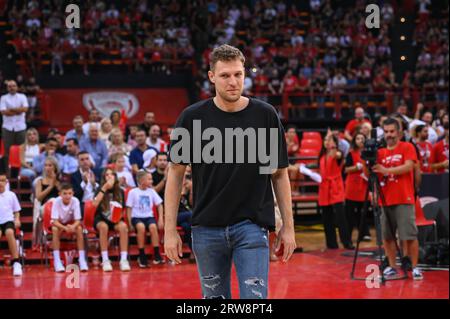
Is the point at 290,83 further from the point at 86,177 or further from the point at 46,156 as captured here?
the point at 86,177

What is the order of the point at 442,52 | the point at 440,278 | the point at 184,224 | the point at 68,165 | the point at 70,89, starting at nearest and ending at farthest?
the point at 440,278 → the point at 184,224 → the point at 68,165 → the point at 70,89 → the point at 442,52

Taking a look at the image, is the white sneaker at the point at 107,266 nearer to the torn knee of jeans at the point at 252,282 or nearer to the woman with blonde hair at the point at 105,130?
the woman with blonde hair at the point at 105,130

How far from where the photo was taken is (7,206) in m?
8.86

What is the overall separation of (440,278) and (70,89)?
37.2 ft

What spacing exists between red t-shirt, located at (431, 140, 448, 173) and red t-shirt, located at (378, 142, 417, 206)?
369 cm

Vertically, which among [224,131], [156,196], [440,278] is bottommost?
[440,278]

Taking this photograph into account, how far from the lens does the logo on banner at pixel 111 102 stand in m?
17.9

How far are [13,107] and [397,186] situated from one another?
6.48 meters

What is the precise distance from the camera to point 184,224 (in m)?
10.1

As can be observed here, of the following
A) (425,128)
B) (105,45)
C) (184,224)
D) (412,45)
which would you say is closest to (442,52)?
(412,45)

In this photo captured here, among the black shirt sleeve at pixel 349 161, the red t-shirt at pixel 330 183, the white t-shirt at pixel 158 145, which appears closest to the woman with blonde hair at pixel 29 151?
the white t-shirt at pixel 158 145

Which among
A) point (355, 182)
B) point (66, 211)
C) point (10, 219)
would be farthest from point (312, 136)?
point (10, 219)

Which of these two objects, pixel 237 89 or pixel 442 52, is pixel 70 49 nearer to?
pixel 442 52

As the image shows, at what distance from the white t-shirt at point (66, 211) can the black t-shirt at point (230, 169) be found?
5786mm
